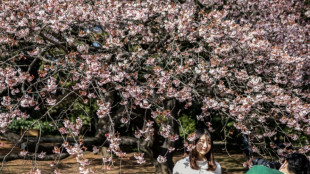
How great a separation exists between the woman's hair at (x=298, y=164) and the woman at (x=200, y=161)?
0.80 m

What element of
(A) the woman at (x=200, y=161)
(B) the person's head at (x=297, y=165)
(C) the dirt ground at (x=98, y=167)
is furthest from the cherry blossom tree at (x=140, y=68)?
(C) the dirt ground at (x=98, y=167)

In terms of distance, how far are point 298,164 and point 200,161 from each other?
2.94 ft

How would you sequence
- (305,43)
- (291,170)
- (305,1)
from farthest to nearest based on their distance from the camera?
(305,1) < (305,43) < (291,170)

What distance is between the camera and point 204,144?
255 cm

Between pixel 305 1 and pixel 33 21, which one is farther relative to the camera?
pixel 305 1

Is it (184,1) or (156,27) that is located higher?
(184,1)

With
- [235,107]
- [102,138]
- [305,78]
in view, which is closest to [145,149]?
[102,138]

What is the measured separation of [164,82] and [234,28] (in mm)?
1440

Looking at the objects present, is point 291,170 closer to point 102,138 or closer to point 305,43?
point 102,138

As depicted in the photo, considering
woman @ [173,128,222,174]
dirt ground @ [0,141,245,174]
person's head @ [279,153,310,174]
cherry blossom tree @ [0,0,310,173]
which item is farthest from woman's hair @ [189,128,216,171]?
dirt ground @ [0,141,245,174]

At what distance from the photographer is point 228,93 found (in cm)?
437

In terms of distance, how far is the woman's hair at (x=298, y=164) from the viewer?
1848 mm

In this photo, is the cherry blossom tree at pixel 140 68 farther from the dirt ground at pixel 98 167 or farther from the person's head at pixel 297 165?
the dirt ground at pixel 98 167

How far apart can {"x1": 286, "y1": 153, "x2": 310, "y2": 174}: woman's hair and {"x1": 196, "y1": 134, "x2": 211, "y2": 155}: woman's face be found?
0.79 metres
